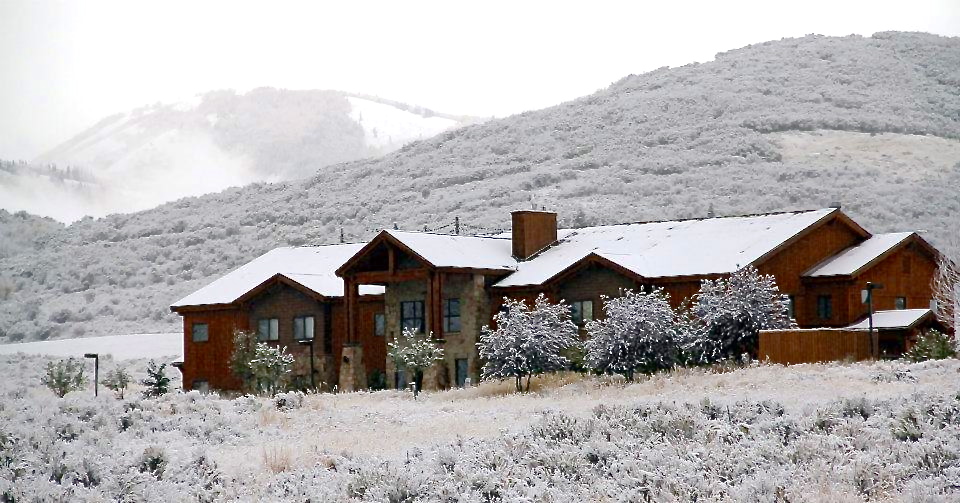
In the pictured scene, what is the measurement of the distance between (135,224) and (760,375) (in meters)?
94.7

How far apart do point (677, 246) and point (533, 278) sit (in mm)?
5028

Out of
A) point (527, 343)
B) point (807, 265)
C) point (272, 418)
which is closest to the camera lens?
point (272, 418)

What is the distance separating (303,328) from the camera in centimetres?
5134

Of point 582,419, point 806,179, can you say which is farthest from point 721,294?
point 806,179

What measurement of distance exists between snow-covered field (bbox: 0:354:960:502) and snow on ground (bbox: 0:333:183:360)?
130 ft

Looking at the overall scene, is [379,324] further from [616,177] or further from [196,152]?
[196,152]

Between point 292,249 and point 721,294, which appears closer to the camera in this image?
point 721,294

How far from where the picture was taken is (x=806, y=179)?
331ft

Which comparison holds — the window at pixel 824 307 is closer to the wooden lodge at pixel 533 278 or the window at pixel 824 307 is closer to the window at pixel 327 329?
the wooden lodge at pixel 533 278

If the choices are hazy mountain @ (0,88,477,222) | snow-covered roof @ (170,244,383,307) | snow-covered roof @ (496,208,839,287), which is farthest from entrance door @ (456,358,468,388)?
hazy mountain @ (0,88,477,222)

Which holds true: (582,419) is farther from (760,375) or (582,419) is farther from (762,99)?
(762,99)

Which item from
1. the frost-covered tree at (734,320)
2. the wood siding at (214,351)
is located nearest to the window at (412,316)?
the wood siding at (214,351)

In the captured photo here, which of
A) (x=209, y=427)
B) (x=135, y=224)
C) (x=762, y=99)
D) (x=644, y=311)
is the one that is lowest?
(x=209, y=427)

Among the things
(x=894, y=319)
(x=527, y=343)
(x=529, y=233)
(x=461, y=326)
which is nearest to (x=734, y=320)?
(x=527, y=343)
